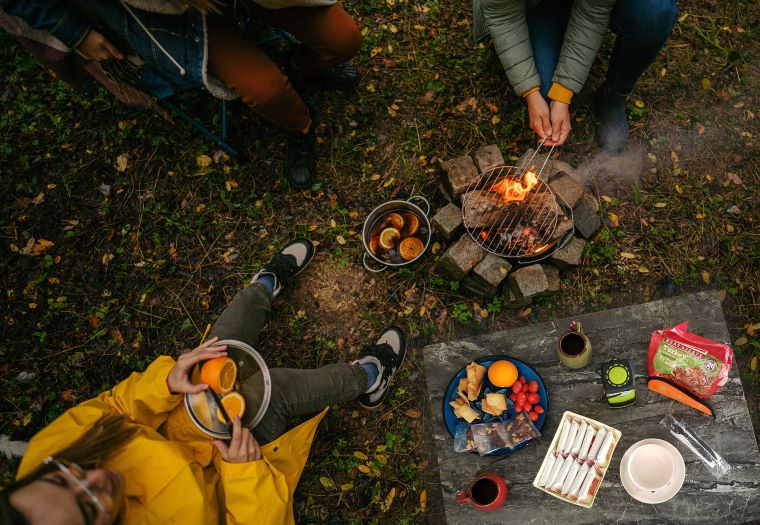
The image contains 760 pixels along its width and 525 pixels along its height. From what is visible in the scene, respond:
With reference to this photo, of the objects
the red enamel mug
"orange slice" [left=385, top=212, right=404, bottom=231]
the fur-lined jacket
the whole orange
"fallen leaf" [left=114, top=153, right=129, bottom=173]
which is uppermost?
the fur-lined jacket

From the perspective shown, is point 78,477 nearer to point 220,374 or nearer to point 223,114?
point 220,374

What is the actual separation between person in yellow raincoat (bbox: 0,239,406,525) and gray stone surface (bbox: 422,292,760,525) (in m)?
0.92

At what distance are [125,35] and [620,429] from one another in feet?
11.8

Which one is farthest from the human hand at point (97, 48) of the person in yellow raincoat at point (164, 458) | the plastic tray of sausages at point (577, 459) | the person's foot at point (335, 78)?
the plastic tray of sausages at point (577, 459)

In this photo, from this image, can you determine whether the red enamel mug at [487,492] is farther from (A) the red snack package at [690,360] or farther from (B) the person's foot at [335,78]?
(B) the person's foot at [335,78]

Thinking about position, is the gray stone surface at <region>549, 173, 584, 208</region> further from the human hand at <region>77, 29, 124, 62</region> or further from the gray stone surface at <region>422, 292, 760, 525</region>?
the human hand at <region>77, 29, 124, 62</region>

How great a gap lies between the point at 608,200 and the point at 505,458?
197cm

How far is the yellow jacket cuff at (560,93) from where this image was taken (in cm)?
316

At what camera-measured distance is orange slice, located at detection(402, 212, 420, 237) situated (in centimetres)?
349

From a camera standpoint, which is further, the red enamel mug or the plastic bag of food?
the plastic bag of food

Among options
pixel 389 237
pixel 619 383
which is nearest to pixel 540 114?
pixel 389 237

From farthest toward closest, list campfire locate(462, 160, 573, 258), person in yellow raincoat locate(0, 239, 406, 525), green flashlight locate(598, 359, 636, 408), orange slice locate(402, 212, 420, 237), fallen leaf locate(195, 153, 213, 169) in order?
1. fallen leaf locate(195, 153, 213, 169)
2. orange slice locate(402, 212, 420, 237)
3. campfire locate(462, 160, 573, 258)
4. green flashlight locate(598, 359, 636, 408)
5. person in yellow raincoat locate(0, 239, 406, 525)

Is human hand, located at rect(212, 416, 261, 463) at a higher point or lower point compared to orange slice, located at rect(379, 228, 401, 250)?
higher

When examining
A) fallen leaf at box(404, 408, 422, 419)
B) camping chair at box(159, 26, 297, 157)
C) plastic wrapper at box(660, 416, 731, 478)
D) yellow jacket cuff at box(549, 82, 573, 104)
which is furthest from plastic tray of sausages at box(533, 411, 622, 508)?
camping chair at box(159, 26, 297, 157)
